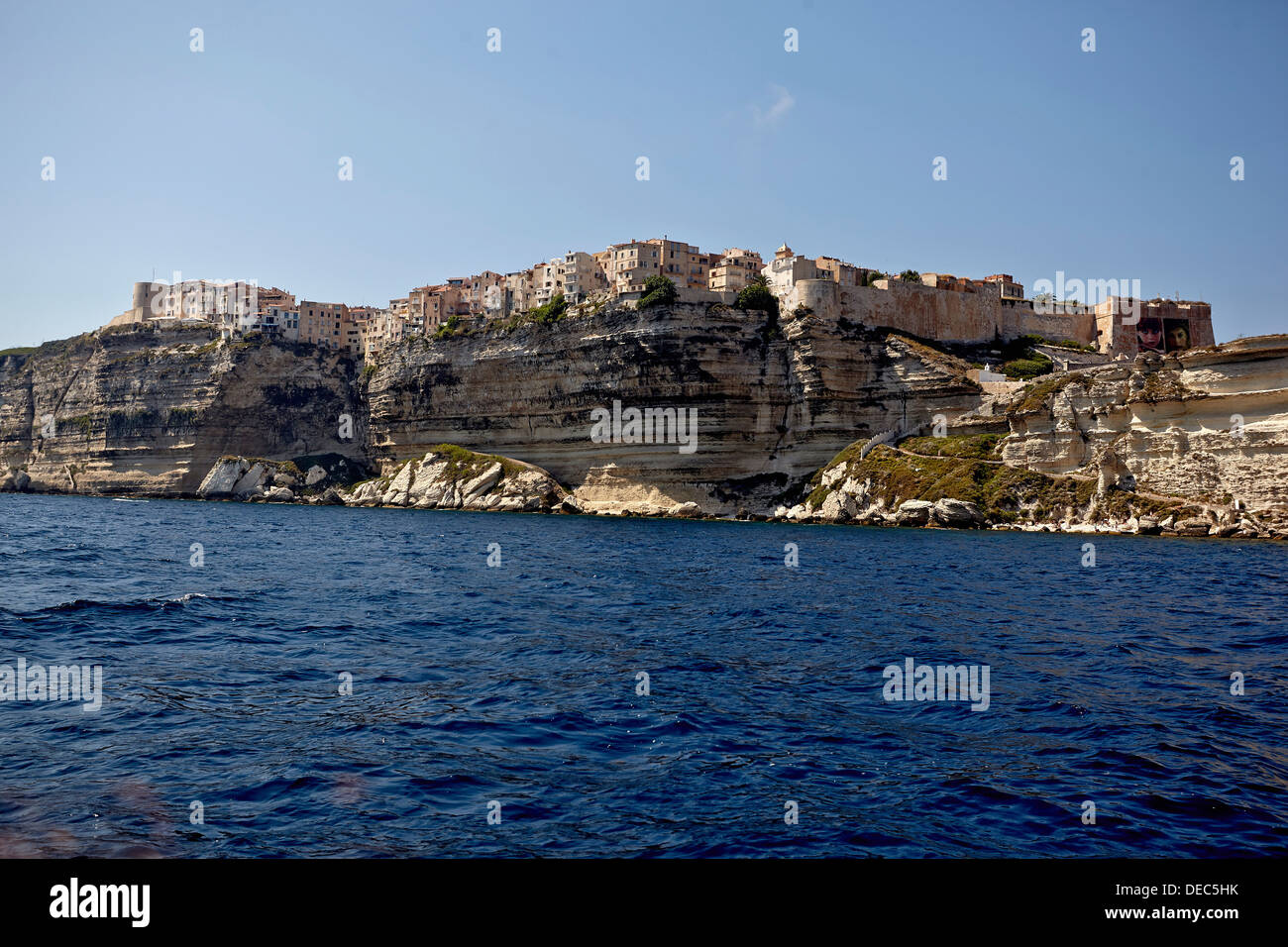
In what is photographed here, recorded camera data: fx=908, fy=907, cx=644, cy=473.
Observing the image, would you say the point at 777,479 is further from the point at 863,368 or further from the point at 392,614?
the point at 392,614

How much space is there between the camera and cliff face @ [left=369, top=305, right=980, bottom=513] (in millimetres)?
87438

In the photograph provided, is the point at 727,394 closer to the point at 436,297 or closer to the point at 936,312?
the point at 936,312

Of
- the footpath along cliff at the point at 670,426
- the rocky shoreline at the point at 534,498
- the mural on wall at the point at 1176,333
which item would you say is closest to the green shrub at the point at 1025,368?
the footpath along cliff at the point at 670,426

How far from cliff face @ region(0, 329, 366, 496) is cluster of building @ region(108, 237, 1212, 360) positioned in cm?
673

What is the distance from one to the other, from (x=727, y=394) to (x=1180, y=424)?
39.2m

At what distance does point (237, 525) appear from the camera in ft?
211

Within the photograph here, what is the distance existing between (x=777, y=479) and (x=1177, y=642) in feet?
220

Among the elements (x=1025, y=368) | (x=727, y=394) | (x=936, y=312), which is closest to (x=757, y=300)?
(x=727, y=394)

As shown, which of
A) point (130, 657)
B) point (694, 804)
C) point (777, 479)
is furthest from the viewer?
point (777, 479)

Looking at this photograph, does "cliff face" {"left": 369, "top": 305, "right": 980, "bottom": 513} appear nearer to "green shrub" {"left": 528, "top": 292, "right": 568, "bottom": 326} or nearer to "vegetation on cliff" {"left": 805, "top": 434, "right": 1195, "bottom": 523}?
"green shrub" {"left": 528, "top": 292, "right": 568, "bottom": 326}

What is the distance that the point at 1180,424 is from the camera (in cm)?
6406

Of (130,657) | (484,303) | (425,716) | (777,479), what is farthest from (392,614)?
(484,303)
